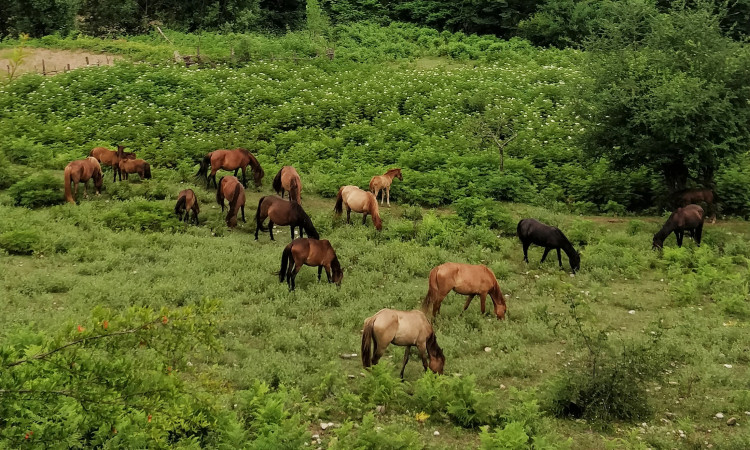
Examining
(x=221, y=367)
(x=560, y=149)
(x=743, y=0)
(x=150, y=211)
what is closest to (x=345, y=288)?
(x=221, y=367)

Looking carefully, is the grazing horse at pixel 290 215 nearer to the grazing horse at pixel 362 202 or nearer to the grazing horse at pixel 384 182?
the grazing horse at pixel 362 202

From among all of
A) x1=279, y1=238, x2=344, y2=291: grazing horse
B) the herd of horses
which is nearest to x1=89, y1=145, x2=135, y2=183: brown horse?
the herd of horses

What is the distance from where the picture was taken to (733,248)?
1717cm

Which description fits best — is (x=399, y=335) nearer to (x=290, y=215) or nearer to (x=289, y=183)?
(x=290, y=215)

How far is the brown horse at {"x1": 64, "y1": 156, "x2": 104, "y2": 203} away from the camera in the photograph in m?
18.5

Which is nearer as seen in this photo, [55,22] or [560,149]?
[560,149]

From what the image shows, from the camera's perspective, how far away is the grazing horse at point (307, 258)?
13938 mm

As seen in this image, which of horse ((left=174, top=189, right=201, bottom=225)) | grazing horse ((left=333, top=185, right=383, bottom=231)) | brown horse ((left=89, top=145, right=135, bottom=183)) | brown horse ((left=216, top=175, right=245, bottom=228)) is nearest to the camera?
horse ((left=174, top=189, right=201, bottom=225))

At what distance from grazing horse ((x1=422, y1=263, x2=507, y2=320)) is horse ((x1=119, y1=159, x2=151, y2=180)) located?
38.8 ft

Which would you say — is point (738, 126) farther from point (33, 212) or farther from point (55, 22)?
point (55, 22)

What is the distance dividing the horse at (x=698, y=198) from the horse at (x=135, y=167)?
54.4ft

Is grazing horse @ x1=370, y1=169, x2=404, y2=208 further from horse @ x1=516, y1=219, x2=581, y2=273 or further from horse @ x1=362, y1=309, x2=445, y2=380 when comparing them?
horse @ x1=362, y1=309, x2=445, y2=380

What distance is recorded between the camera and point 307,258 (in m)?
14.0

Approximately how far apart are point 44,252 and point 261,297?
571cm
